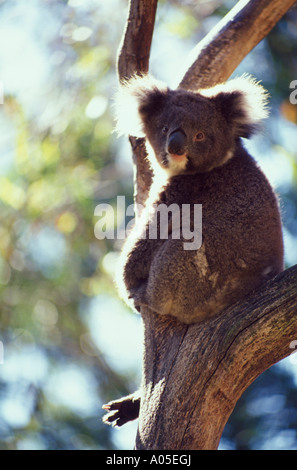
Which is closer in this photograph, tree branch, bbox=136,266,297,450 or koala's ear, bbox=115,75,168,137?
tree branch, bbox=136,266,297,450

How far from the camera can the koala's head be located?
4.17 metres

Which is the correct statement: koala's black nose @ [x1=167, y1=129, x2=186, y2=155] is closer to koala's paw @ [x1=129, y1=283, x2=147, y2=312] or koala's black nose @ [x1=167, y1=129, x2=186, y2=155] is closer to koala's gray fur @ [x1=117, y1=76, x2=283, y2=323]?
koala's gray fur @ [x1=117, y1=76, x2=283, y2=323]

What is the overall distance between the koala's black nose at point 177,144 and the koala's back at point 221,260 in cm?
45

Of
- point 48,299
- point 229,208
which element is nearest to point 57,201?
point 48,299

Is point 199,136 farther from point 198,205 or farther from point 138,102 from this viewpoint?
point 138,102

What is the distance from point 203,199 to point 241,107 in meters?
0.87

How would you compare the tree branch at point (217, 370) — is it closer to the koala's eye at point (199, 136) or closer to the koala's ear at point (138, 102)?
the koala's eye at point (199, 136)

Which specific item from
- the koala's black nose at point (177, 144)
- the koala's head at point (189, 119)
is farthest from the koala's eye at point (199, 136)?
the koala's black nose at point (177, 144)

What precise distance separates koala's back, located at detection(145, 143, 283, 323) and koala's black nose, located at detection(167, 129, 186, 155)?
452mm

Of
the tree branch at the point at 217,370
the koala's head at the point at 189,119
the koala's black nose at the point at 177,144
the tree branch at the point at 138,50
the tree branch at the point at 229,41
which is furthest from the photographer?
the tree branch at the point at 229,41

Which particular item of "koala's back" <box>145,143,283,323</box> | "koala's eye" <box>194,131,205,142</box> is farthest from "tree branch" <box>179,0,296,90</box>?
"koala's back" <box>145,143,283,323</box>

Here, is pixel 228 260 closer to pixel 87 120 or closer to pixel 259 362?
pixel 259 362

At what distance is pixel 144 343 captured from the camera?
146 inches

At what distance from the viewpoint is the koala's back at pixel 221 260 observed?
367 centimetres
